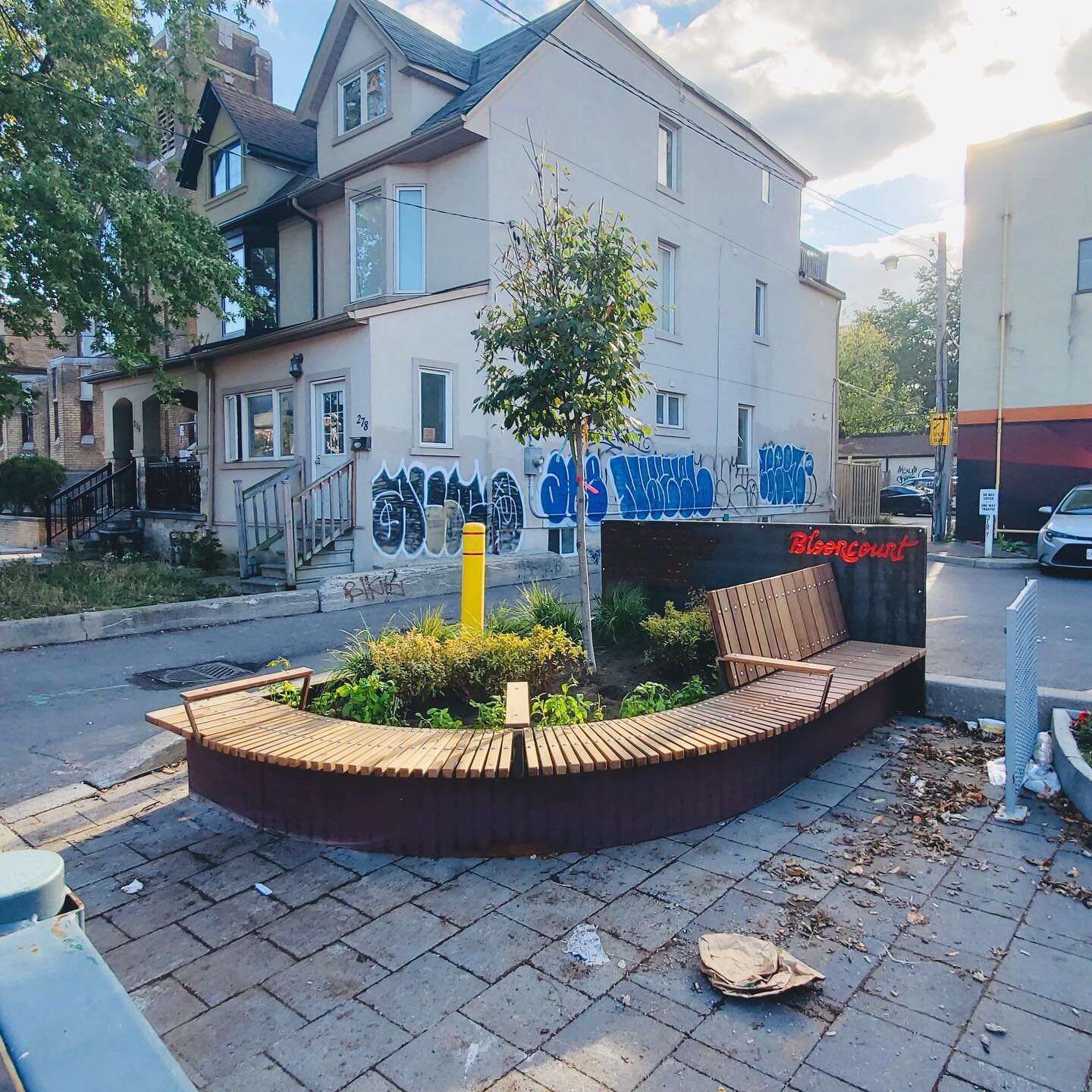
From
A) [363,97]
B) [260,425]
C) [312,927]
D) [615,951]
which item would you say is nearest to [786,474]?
[363,97]

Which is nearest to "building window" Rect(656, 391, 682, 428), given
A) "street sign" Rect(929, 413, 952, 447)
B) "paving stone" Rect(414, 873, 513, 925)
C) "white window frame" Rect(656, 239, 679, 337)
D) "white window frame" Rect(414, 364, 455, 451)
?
"white window frame" Rect(656, 239, 679, 337)

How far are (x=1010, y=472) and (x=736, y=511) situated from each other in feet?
21.1

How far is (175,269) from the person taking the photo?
11.4m

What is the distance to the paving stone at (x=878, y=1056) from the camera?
233cm

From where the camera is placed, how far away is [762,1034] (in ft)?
8.32

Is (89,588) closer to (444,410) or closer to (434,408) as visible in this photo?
(434,408)

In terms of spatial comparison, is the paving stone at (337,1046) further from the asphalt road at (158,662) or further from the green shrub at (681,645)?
the green shrub at (681,645)

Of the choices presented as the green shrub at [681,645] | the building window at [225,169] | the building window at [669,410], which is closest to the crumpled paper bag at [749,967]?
the green shrub at [681,645]

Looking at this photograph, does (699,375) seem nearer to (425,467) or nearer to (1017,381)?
(1017,381)

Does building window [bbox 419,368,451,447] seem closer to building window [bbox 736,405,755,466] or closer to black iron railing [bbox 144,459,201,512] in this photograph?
black iron railing [bbox 144,459,201,512]

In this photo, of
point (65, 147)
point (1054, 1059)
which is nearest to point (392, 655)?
point (1054, 1059)

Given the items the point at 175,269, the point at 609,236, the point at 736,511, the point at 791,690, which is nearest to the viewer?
the point at 791,690

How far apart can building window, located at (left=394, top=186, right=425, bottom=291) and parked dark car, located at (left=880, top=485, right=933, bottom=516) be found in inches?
1016

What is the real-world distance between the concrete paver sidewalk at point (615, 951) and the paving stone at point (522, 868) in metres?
0.01
